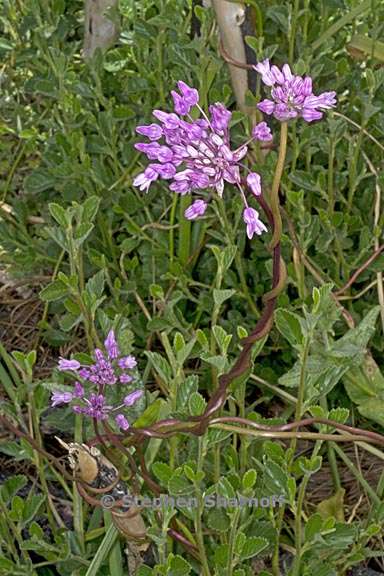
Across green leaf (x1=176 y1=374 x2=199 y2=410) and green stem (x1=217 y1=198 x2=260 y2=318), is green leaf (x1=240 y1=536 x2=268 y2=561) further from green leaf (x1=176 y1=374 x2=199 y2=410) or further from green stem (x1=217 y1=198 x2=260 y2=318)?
green stem (x1=217 y1=198 x2=260 y2=318)

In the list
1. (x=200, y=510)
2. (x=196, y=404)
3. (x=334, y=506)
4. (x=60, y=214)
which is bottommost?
(x=334, y=506)

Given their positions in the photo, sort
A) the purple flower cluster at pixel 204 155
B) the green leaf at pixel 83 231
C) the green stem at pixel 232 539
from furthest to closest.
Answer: the green leaf at pixel 83 231 → the green stem at pixel 232 539 → the purple flower cluster at pixel 204 155

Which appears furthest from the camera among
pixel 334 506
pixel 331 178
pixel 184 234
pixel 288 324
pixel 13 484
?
pixel 184 234

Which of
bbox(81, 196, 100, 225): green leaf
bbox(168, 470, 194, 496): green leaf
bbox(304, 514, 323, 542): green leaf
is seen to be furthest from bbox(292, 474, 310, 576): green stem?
bbox(81, 196, 100, 225): green leaf

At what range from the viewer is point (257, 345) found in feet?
4.57

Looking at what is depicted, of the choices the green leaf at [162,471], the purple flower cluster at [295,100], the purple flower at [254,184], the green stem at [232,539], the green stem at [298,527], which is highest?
the purple flower cluster at [295,100]

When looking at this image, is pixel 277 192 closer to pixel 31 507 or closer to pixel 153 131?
pixel 153 131

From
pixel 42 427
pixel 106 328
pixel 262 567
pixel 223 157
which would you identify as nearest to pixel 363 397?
pixel 262 567

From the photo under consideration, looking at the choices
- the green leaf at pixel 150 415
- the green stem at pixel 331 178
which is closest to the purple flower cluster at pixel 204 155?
the green leaf at pixel 150 415

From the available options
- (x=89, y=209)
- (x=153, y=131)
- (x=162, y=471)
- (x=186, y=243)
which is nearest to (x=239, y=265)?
(x=186, y=243)

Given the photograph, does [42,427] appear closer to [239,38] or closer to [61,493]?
[61,493]

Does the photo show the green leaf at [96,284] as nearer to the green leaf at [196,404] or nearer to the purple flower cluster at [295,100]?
the green leaf at [196,404]

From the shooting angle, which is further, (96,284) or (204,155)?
(96,284)

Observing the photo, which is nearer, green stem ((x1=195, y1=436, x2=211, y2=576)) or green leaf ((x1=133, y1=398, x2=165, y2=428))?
green stem ((x1=195, y1=436, x2=211, y2=576))
